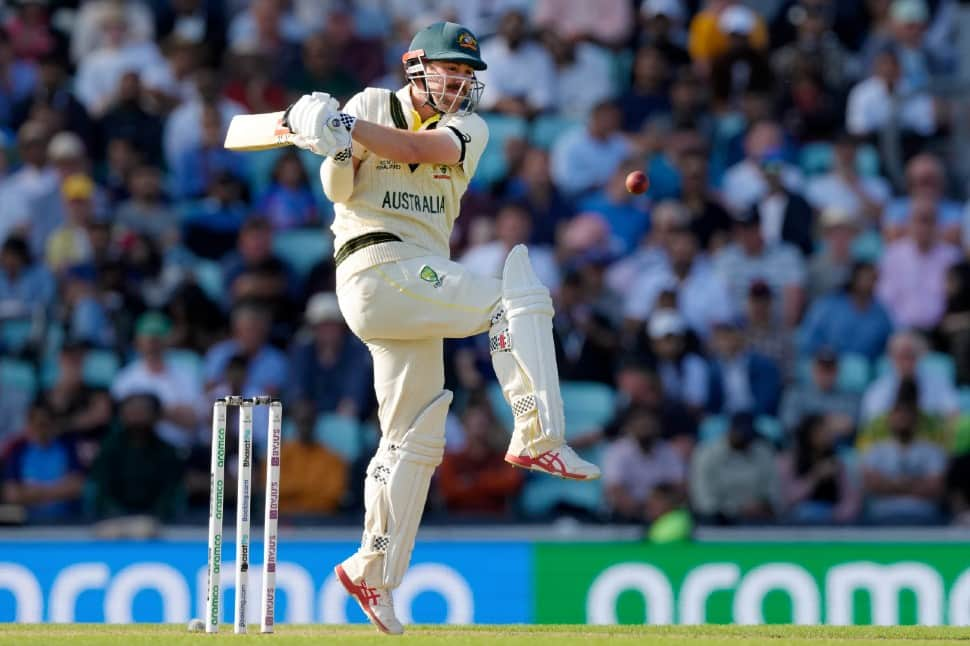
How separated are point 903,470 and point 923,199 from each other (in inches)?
101

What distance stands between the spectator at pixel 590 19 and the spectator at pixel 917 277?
335 cm

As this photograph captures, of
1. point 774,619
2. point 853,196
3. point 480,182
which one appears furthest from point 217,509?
point 853,196

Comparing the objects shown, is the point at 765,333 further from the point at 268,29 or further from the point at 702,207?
the point at 268,29

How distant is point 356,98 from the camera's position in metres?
7.13

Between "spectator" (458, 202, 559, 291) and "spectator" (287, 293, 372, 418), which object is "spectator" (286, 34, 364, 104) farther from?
"spectator" (287, 293, 372, 418)

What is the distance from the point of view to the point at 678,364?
12.2 meters

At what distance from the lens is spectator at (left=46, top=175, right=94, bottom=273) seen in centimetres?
1296

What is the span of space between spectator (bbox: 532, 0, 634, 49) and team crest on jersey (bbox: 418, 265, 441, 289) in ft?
28.1

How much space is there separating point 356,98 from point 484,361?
5216 mm

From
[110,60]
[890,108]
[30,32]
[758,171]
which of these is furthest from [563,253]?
[30,32]

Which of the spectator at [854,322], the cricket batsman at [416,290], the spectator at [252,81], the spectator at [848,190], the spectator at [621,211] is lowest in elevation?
the cricket batsman at [416,290]

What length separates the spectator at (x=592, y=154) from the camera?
547 inches

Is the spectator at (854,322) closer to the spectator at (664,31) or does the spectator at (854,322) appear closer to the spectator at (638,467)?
the spectator at (638,467)

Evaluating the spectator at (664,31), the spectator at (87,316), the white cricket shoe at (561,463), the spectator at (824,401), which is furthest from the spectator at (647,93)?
the white cricket shoe at (561,463)
